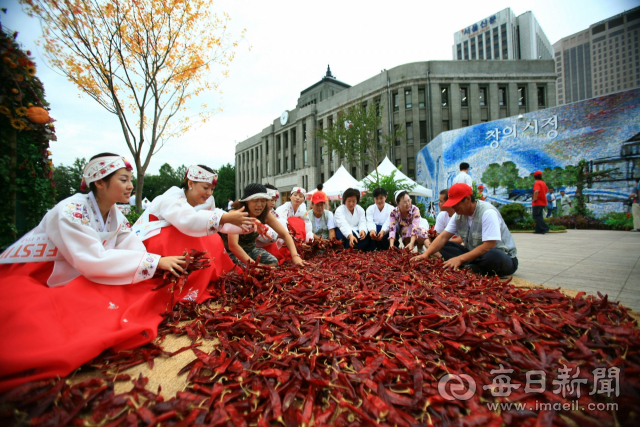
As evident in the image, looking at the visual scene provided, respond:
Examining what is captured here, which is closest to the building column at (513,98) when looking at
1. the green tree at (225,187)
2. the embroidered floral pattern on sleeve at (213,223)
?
the embroidered floral pattern on sleeve at (213,223)

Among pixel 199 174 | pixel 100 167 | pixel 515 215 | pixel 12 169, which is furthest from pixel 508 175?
pixel 12 169

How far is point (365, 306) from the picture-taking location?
1931 millimetres

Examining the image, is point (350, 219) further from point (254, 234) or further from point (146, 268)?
point (146, 268)

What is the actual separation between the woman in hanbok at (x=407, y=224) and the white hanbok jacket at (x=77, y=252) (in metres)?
3.91

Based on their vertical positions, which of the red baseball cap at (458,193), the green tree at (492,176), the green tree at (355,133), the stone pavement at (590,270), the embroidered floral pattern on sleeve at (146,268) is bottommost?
the stone pavement at (590,270)

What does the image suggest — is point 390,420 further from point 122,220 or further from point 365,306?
point 122,220

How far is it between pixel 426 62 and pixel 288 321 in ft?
95.4

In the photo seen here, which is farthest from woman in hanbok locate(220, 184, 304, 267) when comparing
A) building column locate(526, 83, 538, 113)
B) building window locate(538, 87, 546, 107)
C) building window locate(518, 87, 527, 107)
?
building window locate(538, 87, 546, 107)

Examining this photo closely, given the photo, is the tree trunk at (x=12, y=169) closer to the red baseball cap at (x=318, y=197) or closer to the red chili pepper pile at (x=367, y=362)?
the red chili pepper pile at (x=367, y=362)

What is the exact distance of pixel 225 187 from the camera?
2201 inches

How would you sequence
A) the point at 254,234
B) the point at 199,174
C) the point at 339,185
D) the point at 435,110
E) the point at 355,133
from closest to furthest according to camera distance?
the point at 199,174 → the point at 254,234 → the point at 339,185 → the point at 355,133 → the point at 435,110

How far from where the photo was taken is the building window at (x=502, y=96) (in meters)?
24.9

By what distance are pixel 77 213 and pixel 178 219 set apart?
666mm

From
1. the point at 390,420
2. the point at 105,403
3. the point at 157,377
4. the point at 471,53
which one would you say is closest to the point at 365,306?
the point at 390,420
